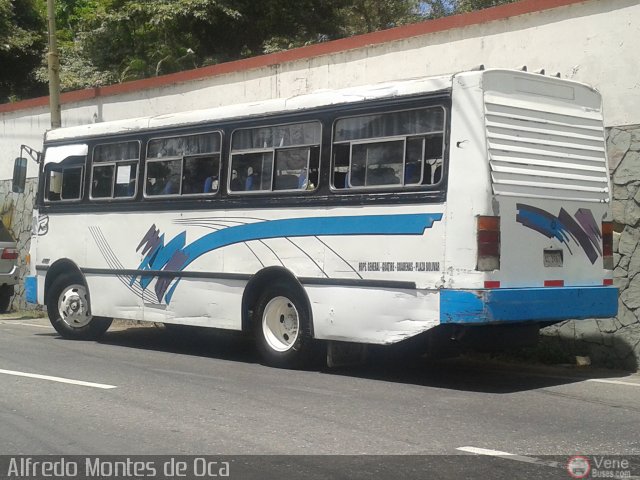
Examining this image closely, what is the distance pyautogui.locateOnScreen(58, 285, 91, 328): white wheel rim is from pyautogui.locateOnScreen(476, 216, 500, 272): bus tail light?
662 centimetres

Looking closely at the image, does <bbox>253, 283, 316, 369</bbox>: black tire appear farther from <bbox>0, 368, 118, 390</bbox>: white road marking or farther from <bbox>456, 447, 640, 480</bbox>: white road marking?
<bbox>456, 447, 640, 480</bbox>: white road marking

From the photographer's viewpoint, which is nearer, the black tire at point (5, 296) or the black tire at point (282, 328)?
the black tire at point (282, 328)

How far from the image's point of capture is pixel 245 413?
314 inches

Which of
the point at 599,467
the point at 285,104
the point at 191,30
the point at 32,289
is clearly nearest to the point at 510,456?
the point at 599,467

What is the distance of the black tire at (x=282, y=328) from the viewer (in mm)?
10445

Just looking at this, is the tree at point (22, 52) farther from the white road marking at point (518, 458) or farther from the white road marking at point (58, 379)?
the white road marking at point (518, 458)

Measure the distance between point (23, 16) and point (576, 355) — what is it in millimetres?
25041

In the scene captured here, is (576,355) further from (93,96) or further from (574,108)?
(93,96)

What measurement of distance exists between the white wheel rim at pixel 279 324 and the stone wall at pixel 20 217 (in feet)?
32.0

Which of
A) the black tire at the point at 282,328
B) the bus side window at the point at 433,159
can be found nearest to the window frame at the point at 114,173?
the black tire at the point at 282,328

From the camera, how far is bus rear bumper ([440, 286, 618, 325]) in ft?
28.7

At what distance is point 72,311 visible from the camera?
44.5 ft

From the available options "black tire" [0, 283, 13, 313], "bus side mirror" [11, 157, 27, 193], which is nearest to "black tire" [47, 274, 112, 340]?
"bus side mirror" [11, 157, 27, 193]

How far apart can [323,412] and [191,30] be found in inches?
782
